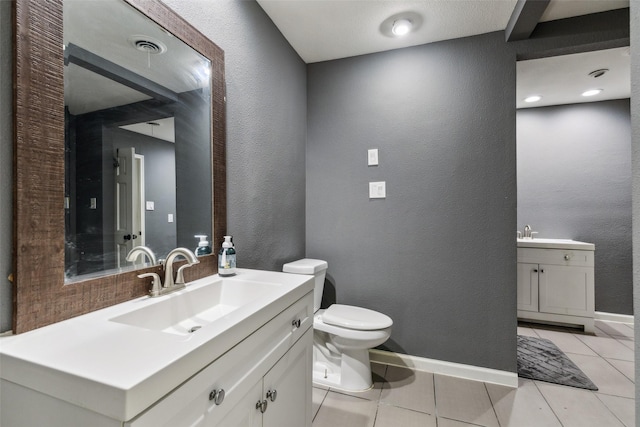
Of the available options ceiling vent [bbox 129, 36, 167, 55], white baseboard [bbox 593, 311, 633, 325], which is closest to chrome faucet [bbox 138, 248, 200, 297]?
ceiling vent [bbox 129, 36, 167, 55]

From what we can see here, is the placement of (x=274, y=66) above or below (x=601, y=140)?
above

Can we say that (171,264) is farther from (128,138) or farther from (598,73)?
(598,73)

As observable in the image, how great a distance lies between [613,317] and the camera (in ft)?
9.49

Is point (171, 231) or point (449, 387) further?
point (449, 387)

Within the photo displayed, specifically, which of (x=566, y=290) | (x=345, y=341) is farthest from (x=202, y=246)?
(x=566, y=290)

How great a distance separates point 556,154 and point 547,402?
104 inches

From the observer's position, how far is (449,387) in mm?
1843

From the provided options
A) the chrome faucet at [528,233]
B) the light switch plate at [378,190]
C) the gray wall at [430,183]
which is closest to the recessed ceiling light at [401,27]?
the gray wall at [430,183]

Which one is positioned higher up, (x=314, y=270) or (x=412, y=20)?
(x=412, y=20)

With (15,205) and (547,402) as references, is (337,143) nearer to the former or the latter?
(15,205)

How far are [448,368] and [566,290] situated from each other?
1.74m

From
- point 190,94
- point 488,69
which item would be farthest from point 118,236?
point 488,69

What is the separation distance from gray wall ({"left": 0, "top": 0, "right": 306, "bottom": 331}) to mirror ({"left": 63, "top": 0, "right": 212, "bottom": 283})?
0.65ft

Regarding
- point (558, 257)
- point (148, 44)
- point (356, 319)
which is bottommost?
point (356, 319)
